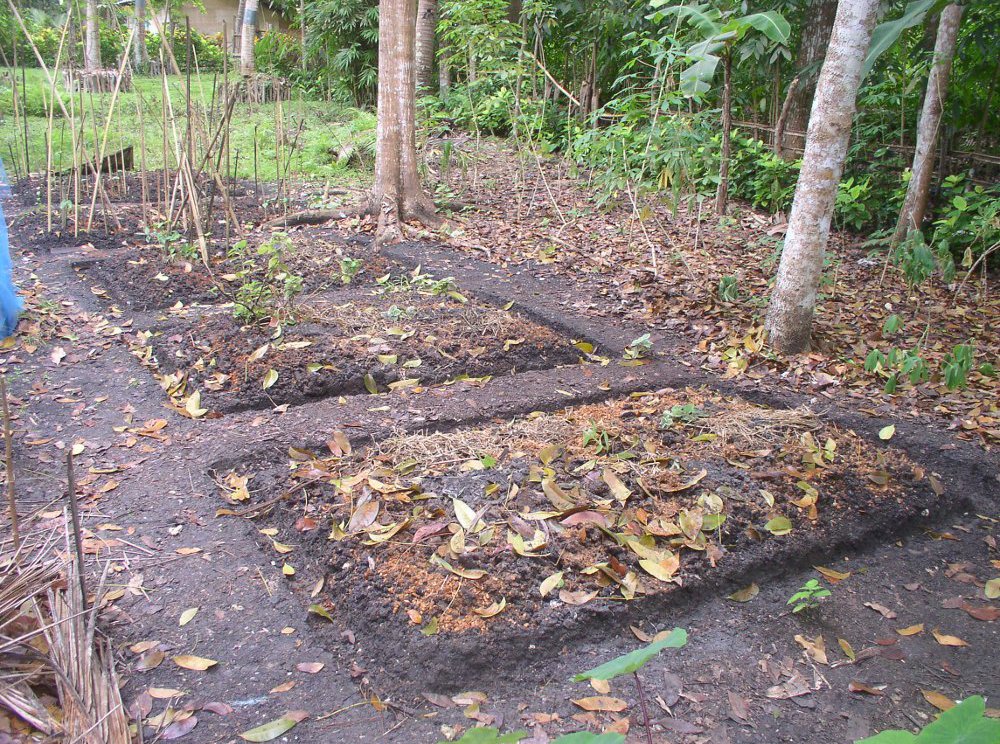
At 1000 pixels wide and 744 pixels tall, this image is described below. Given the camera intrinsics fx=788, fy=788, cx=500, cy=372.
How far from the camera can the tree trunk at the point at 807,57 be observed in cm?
636

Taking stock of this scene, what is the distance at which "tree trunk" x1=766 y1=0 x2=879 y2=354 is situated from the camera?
351 cm

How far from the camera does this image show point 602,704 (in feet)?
6.43

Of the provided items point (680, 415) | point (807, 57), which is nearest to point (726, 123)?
point (807, 57)

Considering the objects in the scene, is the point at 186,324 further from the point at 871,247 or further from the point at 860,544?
the point at 871,247

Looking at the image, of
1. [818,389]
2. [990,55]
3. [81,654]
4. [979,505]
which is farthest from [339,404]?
[990,55]

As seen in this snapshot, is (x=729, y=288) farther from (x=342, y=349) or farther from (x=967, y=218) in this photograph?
(x=342, y=349)

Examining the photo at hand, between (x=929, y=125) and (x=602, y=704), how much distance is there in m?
4.92

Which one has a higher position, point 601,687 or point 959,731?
point 959,731

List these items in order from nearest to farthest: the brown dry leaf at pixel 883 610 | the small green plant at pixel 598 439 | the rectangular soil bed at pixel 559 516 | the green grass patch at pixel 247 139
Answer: the rectangular soil bed at pixel 559 516 → the brown dry leaf at pixel 883 610 → the small green plant at pixel 598 439 → the green grass patch at pixel 247 139

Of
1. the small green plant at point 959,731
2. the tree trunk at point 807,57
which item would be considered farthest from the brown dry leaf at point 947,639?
the tree trunk at point 807,57

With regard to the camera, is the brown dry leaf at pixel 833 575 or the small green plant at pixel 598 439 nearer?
the brown dry leaf at pixel 833 575

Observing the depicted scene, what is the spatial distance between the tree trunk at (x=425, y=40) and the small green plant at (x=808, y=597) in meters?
9.16

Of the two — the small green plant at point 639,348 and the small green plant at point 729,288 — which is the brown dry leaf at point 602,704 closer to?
the small green plant at point 639,348

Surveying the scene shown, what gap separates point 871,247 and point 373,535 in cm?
499
